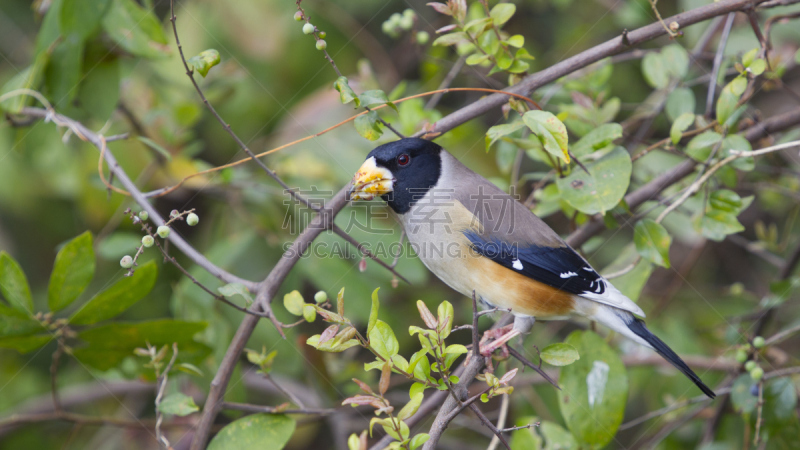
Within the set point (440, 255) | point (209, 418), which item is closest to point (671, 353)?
point (440, 255)

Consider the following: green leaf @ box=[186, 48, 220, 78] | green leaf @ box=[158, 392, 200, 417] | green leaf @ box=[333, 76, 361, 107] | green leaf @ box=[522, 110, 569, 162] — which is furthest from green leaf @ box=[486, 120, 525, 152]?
green leaf @ box=[158, 392, 200, 417]

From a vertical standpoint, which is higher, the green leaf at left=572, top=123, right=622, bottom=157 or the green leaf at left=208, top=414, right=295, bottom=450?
the green leaf at left=572, top=123, right=622, bottom=157

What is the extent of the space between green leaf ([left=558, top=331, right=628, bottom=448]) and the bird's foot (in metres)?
0.28

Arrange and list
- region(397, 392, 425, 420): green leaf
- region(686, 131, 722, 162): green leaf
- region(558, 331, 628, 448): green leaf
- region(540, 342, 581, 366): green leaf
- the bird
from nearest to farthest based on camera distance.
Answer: region(397, 392, 425, 420): green leaf
region(540, 342, 581, 366): green leaf
region(686, 131, 722, 162): green leaf
region(558, 331, 628, 448): green leaf
the bird

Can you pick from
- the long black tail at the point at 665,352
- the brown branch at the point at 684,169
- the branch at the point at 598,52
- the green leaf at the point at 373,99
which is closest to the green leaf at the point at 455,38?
the branch at the point at 598,52

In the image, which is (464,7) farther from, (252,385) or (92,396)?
(92,396)

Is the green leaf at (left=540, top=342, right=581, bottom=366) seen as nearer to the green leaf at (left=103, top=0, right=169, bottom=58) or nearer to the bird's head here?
the bird's head

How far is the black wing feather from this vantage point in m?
2.63

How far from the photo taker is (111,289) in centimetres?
230

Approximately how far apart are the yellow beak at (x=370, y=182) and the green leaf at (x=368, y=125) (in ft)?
0.84

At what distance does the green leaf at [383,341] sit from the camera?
174cm

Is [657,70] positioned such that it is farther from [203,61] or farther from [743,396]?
[203,61]

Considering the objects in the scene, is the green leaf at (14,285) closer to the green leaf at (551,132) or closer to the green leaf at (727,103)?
the green leaf at (551,132)

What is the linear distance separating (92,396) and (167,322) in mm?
1522
